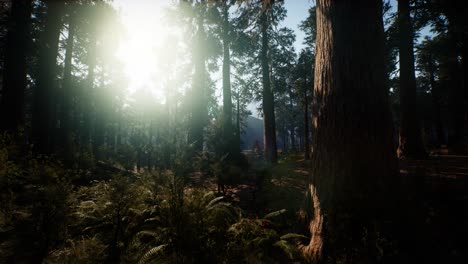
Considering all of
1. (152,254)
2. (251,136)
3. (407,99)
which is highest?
(251,136)

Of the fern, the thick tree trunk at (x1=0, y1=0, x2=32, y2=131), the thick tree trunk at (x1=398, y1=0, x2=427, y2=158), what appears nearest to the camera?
the fern

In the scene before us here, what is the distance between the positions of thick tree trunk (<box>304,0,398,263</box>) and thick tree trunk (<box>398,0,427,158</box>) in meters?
7.29

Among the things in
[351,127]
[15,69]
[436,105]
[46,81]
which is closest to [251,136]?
[436,105]

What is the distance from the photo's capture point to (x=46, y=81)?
8680 millimetres

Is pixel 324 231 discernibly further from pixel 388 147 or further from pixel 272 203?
pixel 272 203

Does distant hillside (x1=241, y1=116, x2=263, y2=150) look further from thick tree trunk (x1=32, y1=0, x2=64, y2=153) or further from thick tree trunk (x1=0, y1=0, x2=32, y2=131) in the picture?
thick tree trunk (x1=0, y1=0, x2=32, y2=131)

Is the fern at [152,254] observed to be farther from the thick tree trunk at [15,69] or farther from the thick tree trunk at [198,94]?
the thick tree trunk at [198,94]

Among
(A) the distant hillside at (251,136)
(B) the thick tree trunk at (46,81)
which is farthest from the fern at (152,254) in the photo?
(A) the distant hillside at (251,136)

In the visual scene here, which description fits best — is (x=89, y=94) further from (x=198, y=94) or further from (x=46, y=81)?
(x=46, y=81)

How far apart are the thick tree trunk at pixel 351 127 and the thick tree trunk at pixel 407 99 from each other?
287 inches

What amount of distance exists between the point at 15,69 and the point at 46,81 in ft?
3.06

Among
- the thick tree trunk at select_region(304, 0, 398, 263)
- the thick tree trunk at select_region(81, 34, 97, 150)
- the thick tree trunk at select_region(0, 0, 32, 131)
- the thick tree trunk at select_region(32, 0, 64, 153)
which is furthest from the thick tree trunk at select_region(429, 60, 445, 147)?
the thick tree trunk at select_region(81, 34, 97, 150)

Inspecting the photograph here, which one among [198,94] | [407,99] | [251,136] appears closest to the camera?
[407,99]

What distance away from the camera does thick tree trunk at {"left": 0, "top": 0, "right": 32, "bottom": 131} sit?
7.66 metres
